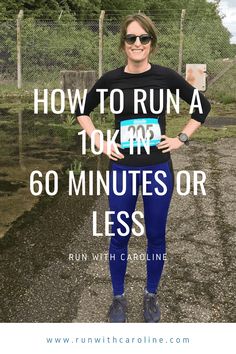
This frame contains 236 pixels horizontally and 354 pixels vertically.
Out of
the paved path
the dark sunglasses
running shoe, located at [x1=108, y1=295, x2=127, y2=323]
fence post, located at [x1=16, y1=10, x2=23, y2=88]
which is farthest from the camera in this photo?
fence post, located at [x1=16, y1=10, x2=23, y2=88]

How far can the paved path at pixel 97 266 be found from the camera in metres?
2.79

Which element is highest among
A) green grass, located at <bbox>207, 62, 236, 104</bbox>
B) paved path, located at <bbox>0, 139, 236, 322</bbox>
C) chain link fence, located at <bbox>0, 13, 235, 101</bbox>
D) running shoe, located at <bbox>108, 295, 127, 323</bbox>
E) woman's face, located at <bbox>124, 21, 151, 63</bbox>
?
woman's face, located at <bbox>124, 21, 151, 63</bbox>

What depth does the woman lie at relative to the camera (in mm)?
2301

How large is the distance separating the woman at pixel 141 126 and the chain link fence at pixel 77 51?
11687mm

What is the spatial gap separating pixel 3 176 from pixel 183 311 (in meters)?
3.16

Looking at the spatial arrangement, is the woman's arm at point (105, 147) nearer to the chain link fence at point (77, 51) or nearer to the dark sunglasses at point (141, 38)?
the dark sunglasses at point (141, 38)

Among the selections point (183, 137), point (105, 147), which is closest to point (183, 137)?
point (183, 137)

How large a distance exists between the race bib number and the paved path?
1.06m

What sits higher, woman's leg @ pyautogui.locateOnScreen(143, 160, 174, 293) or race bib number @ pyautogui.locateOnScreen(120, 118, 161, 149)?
race bib number @ pyautogui.locateOnScreen(120, 118, 161, 149)

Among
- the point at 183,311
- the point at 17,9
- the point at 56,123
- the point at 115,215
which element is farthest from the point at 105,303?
the point at 17,9

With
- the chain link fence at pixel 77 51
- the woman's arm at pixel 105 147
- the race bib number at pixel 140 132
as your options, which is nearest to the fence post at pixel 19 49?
the chain link fence at pixel 77 51

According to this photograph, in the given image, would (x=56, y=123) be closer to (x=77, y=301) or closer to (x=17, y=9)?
(x=77, y=301)

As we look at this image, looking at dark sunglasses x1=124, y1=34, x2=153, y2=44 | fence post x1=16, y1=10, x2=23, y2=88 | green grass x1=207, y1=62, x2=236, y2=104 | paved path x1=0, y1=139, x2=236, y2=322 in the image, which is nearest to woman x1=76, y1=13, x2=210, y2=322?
dark sunglasses x1=124, y1=34, x2=153, y2=44

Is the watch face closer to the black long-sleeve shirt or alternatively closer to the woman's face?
the black long-sleeve shirt
